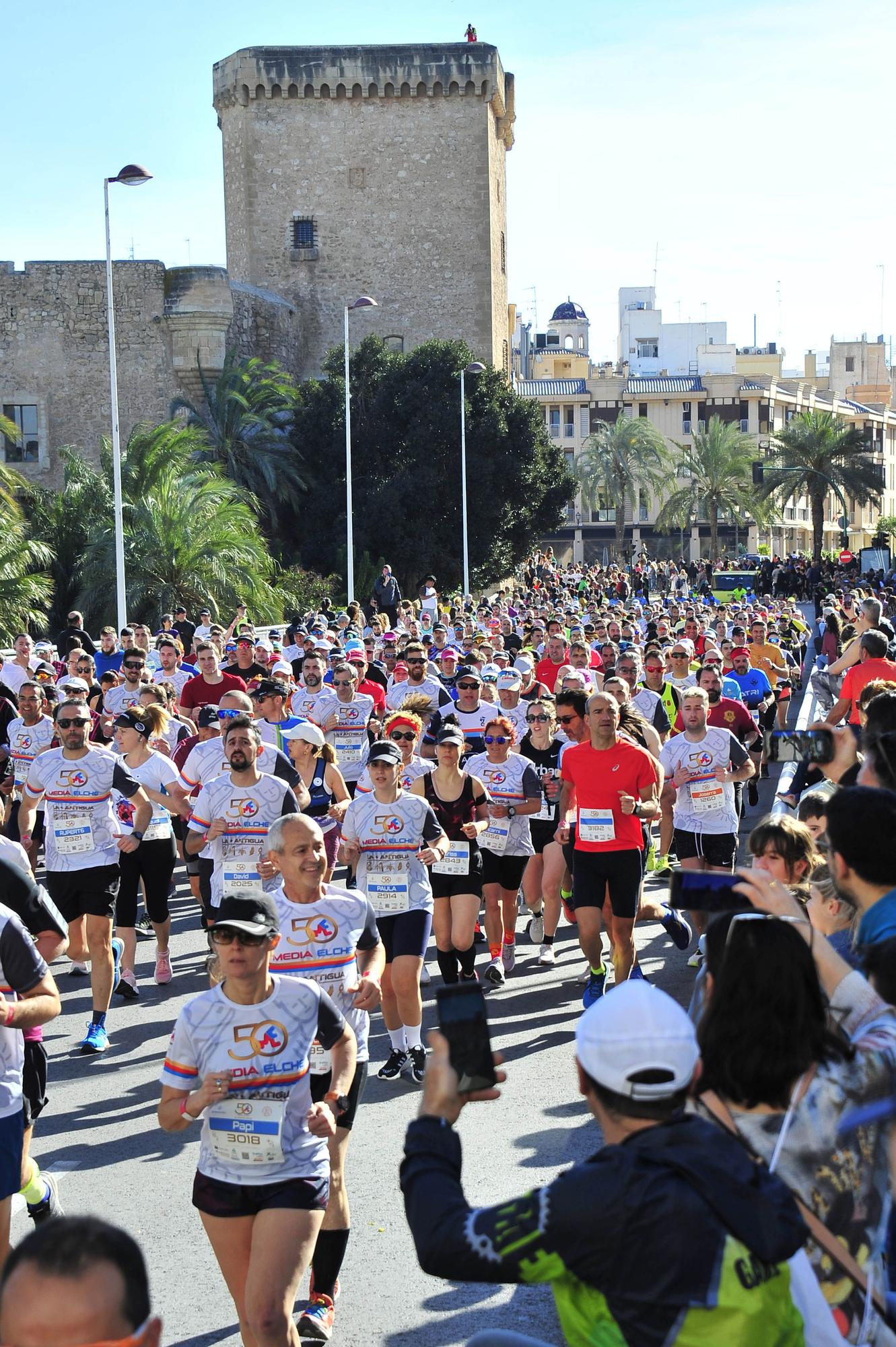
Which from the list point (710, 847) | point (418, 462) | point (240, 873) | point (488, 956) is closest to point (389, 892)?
point (240, 873)

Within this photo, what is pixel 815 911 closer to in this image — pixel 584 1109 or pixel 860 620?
pixel 584 1109

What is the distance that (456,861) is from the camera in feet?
29.3

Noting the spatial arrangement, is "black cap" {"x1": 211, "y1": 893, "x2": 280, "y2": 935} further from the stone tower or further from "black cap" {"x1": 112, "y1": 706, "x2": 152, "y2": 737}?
the stone tower

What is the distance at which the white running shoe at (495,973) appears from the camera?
377 inches

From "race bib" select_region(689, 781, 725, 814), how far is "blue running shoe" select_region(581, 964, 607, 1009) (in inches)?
56.3

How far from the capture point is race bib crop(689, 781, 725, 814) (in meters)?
9.79

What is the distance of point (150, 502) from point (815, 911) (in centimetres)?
2605

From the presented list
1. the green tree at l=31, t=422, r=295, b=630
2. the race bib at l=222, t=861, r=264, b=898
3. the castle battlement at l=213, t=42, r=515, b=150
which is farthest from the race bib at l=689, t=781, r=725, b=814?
the castle battlement at l=213, t=42, r=515, b=150

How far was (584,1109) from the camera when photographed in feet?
23.5

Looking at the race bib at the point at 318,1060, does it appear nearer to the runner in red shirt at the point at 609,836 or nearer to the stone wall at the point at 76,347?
the runner in red shirt at the point at 609,836

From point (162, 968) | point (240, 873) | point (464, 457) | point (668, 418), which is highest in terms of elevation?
point (668, 418)

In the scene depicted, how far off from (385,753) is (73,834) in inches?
76.7

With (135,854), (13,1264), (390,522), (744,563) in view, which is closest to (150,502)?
(390,522)

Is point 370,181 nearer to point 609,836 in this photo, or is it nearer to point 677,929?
point 677,929
